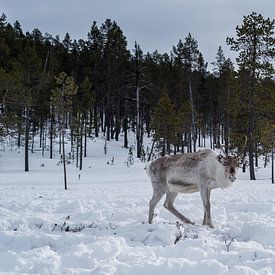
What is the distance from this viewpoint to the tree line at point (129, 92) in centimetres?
2877

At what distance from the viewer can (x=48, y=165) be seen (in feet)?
130

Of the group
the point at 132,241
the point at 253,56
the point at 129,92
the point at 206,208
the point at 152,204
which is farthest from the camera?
the point at 129,92

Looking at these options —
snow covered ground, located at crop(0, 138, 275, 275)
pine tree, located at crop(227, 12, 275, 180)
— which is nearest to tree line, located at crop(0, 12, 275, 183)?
pine tree, located at crop(227, 12, 275, 180)

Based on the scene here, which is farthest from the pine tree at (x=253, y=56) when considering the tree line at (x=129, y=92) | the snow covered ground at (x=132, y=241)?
the snow covered ground at (x=132, y=241)

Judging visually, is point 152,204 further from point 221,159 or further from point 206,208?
point 221,159

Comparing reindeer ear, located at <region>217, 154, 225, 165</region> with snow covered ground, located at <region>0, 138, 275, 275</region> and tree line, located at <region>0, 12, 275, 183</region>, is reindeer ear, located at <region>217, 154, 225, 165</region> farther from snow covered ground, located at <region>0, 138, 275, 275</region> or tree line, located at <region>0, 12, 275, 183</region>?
tree line, located at <region>0, 12, 275, 183</region>

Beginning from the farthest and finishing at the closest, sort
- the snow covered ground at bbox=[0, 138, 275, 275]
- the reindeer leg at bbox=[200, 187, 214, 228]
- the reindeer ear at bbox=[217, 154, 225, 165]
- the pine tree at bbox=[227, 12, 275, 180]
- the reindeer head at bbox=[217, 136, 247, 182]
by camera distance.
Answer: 1. the pine tree at bbox=[227, 12, 275, 180]
2. the reindeer ear at bbox=[217, 154, 225, 165]
3. the reindeer head at bbox=[217, 136, 247, 182]
4. the reindeer leg at bbox=[200, 187, 214, 228]
5. the snow covered ground at bbox=[0, 138, 275, 275]

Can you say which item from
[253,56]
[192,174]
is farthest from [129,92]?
[192,174]

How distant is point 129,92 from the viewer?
5050 centimetres

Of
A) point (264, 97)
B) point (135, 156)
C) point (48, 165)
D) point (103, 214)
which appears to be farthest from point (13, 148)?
point (103, 214)

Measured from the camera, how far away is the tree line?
28.8 metres

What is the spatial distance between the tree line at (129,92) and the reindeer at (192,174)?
15355mm

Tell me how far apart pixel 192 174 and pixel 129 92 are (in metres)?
41.2

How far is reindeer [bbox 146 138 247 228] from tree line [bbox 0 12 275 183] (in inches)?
605
